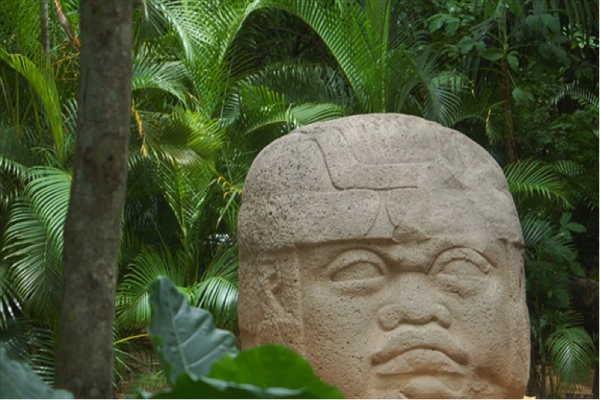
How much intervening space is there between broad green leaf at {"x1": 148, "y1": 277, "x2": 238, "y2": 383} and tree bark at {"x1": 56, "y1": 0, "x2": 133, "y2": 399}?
550 millimetres

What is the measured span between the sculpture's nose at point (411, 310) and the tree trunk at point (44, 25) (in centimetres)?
401

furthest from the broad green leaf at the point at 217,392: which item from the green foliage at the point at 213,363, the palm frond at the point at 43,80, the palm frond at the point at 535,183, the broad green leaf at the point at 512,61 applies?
the broad green leaf at the point at 512,61

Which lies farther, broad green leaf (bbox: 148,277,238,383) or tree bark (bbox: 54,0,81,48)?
tree bark (bbox: 54,0,81,48)

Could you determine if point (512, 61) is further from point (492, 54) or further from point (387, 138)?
point (387, 138)

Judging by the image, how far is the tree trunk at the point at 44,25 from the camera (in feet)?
23.7

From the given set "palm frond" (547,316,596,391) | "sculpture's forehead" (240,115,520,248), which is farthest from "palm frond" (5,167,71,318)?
"palm frond" (547,316,596,391)

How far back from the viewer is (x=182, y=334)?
157 centimetres

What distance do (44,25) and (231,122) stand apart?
1.43 metres

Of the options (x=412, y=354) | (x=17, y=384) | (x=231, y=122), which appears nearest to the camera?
(x=17, y=384)

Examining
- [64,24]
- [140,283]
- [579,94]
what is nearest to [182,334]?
[140,283]

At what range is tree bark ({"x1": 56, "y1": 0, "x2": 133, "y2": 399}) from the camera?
6.97 ft

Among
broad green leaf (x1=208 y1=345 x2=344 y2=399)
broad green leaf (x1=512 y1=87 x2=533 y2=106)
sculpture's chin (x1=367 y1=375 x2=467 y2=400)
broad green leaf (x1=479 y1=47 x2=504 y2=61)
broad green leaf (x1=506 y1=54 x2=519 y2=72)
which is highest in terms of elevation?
broad green leaf (x1=479 y1=47 x2=504 y2=61)

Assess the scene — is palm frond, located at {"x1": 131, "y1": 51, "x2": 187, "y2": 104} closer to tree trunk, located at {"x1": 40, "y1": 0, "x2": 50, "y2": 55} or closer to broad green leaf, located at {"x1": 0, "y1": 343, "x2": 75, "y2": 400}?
tree trunk, located at {"x1": 40, "y1": 0, "x2": 50, "y2": 55}

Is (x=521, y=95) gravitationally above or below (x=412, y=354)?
above
